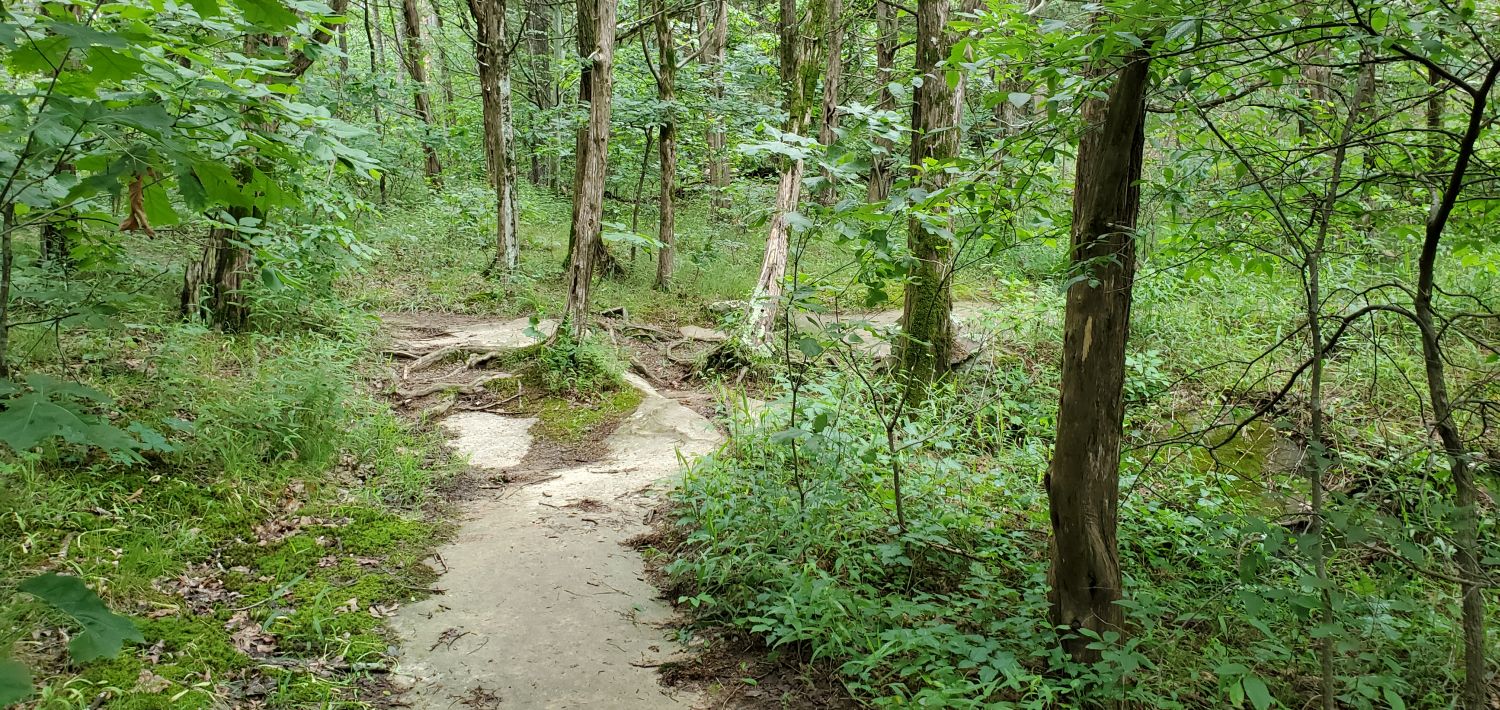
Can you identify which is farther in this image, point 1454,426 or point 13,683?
point 1454,426

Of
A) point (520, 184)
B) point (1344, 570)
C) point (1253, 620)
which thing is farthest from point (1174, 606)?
point (520, 184)

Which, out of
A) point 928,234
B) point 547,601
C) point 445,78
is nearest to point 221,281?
point 547,601

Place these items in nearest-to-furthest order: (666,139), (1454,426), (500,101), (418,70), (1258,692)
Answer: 1. (1258,692)
2. (1454,426)
3. (500,101)
4. (666,139)
5. (418,70)

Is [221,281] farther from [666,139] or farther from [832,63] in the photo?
[832,63]

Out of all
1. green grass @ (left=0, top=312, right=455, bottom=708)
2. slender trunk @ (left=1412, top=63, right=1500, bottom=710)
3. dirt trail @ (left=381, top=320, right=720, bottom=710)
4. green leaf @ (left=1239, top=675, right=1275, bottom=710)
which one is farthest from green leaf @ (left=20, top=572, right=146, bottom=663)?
slender trunk @ (left=1412, top=63, right=1500, bottom=710)

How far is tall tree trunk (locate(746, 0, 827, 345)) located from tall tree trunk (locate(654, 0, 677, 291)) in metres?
1.43

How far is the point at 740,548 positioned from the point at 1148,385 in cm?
497

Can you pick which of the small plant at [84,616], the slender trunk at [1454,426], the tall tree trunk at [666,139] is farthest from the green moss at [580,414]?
the slender trunk at [1454,426]

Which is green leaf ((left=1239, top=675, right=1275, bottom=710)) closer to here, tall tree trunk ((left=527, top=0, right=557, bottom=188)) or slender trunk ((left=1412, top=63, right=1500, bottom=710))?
slender trunk ((left=1412, top=63, right=1500, bottom=710))

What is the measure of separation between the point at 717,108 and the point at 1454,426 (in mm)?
11009

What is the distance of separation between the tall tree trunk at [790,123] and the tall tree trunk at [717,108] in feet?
3.71

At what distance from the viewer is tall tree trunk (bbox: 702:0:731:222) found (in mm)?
13071

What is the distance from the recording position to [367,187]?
52.5ft

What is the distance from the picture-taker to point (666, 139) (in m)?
12.3
